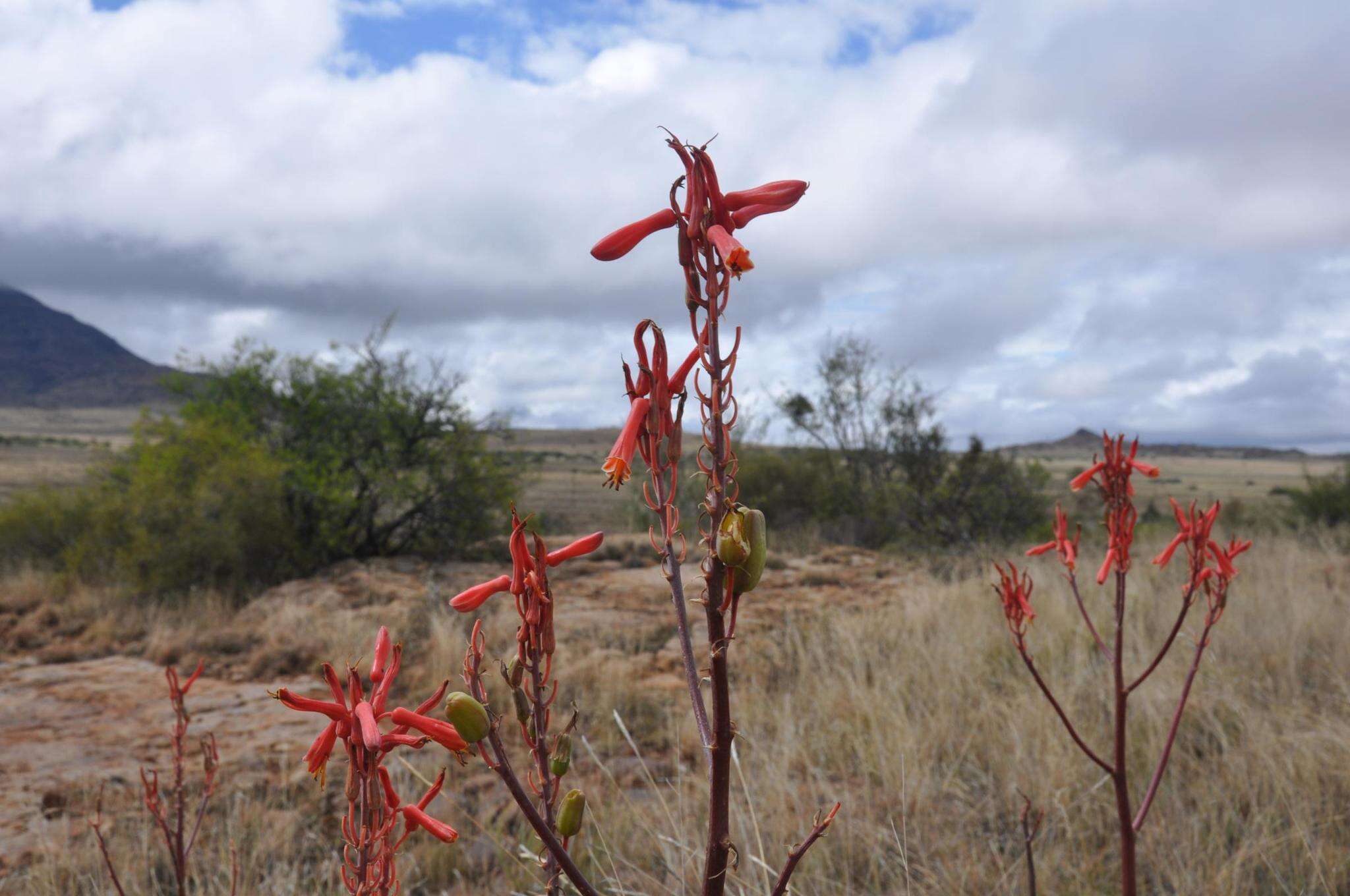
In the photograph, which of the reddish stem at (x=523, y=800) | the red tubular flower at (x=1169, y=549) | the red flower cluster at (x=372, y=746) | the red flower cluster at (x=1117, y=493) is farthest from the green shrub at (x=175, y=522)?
the reddish stem at (x=523, y=800)

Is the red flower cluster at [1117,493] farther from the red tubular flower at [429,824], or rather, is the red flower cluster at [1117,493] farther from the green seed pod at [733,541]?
the red tubular flower at [429,824]

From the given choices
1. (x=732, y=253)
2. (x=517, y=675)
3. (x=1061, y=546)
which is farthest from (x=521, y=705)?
(x=1061, y=546)

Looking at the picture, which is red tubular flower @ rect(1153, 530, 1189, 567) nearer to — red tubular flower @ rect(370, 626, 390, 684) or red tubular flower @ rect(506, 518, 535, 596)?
red tubular flower @ rect(506, 518, 535, 596)

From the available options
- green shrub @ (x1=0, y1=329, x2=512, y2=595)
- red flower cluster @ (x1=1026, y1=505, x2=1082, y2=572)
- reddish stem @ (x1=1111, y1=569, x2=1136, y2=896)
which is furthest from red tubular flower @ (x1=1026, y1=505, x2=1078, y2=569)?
green shrub @ (x1=0, y1=329, x2=512, y2=595)

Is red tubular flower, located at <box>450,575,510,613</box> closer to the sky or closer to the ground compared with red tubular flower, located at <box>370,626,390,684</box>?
closer to the sky

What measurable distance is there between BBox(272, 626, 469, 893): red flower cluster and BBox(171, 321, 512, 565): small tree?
38.3 ft

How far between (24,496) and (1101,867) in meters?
15.2

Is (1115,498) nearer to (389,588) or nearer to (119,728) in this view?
(119,728)

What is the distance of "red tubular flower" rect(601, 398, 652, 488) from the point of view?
3.04 feet

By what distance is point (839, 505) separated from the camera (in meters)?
17.8

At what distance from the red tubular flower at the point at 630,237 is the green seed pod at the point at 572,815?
63 centimetres

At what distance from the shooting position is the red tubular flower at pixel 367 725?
0.85 meters

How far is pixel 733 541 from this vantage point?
0.86 m

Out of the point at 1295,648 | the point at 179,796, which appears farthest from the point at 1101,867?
the point at 1295,648
